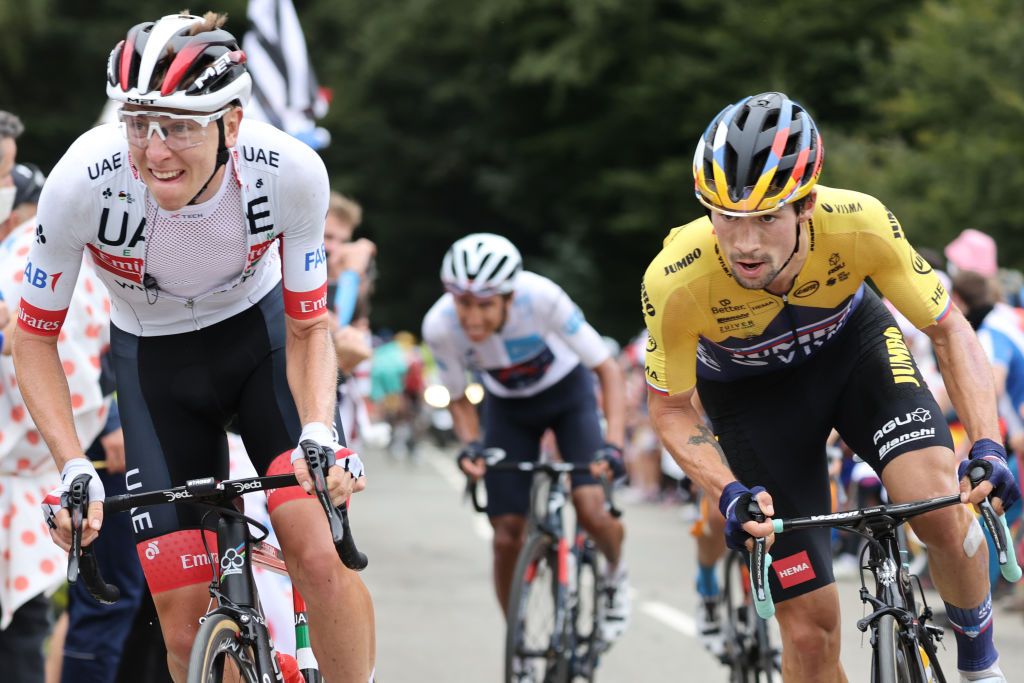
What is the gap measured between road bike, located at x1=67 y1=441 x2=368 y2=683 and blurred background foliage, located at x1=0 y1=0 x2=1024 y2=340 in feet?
60.9

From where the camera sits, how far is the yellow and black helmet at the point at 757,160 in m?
4.77

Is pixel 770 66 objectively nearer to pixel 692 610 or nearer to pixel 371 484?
pixel 371 484

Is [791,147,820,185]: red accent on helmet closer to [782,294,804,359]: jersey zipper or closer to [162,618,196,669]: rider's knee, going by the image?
[782,294,804,359]: jersey zipper

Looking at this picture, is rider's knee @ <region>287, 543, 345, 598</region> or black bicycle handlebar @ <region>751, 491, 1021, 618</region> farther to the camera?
rider's knee @ <region>287, 543, 345, 598</region>

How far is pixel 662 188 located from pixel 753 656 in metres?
→ 29.5

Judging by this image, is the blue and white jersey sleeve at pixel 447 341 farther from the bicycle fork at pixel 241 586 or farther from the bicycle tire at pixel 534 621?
the bicycle fork at pixel 241 586

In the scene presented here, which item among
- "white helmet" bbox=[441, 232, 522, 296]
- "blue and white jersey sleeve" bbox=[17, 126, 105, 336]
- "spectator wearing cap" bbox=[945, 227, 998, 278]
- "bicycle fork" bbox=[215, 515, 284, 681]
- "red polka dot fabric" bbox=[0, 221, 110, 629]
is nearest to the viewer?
"bicycle fork" bbox=[215, 515, 284, 681]

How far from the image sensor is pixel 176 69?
448 centimetres

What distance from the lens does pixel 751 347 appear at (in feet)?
17.8

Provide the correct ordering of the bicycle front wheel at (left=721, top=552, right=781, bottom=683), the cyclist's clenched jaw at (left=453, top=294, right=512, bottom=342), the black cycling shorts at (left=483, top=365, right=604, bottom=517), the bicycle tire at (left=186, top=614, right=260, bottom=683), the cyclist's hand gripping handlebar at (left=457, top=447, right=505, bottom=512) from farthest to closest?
1. the black cycling shorts at (left=483, top=365, right=604, bottom=517)
2. the cyclist's hand gripping handlebar at (left=457, top=447, right=505, bottom=512)
3. the cyclist's clenched jaw at (left=453, top=294, right=512, bottom=342)
4. the bicycle front wheel at (left=721, top=552, right=781, bottom=683)
5. the bicycle tire at (left=186, top=614, right=260, bottom=683)

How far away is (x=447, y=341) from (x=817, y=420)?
10.3 ft

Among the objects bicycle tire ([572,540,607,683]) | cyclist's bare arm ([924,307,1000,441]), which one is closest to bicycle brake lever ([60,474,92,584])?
cyclist's bare arm ([924,307,1000,441])

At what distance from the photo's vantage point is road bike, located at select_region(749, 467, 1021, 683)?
4547mm

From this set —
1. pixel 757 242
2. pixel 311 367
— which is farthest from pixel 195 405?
pixel 757 242
